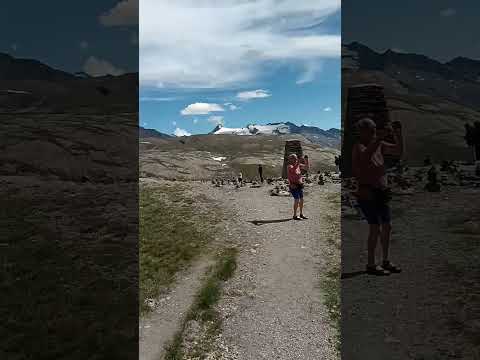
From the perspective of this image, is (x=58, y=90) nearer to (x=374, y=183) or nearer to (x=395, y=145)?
(x=374, y=183)

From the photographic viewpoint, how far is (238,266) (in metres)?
12.8

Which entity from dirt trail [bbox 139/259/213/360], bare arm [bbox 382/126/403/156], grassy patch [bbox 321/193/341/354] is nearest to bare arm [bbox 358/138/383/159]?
bare arm [bbox 382/126/403/156]

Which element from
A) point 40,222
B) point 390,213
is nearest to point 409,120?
point 390,213

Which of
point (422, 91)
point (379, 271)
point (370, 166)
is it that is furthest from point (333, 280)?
point (422, 91)

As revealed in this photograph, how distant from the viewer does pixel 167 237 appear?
16.1 meters

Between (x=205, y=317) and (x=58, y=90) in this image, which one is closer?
(x=205, y=317)

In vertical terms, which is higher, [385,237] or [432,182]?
[432,182]

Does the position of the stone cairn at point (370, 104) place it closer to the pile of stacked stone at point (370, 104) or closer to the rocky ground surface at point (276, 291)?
the pile of stacked stone at point (370, 104)

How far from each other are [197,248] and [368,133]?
340 inches

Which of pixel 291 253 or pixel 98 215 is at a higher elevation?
pixel 98 215

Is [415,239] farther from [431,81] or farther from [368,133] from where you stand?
[431,81]

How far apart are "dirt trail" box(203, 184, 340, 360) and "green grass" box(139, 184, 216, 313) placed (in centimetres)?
148

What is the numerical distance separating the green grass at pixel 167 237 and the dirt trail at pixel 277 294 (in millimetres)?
1481

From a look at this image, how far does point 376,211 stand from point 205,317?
4897 mm
